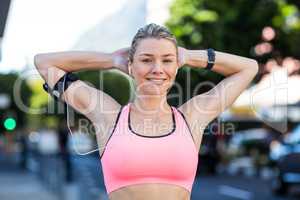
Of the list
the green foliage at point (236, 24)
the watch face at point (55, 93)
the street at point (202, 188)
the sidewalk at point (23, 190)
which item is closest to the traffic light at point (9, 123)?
the street at point (202, 188)

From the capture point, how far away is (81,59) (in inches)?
141


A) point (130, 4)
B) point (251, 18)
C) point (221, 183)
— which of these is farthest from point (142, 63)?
point (221, 183)

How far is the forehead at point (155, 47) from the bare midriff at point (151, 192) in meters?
0.57

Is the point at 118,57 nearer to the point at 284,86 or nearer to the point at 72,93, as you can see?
the point at 72,93

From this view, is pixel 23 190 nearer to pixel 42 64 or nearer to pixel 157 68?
pixel 42 64

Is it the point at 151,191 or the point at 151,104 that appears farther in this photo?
the point at 151,104

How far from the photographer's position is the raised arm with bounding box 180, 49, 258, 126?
3471 millimetres

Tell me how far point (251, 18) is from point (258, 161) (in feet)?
32.9

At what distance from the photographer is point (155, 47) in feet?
10.8

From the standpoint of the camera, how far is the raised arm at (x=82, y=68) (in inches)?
137

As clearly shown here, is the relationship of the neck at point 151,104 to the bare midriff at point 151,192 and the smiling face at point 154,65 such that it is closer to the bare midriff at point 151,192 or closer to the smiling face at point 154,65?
the smiling face at point 154,65

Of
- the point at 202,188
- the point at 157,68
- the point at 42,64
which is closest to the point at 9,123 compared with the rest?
the point at 42,64

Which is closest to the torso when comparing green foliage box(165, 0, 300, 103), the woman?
the woman

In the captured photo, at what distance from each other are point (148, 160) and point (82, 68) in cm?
66
